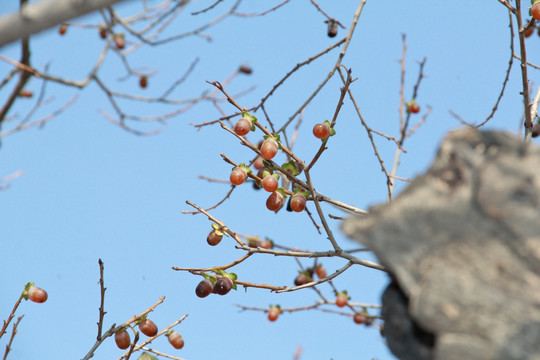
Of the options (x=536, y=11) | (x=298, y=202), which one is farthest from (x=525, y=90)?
(x=298, y=202)

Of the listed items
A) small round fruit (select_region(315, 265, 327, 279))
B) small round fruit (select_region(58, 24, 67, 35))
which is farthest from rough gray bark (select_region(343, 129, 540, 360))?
small round fruit (select_region(58, 24, 67, 35))

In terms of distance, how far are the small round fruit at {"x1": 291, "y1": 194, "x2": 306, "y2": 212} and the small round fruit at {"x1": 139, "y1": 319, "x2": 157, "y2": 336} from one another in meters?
0.71

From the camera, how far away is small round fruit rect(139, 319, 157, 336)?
6.98 ft

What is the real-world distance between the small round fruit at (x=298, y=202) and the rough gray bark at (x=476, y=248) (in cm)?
107

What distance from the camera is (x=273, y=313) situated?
11.0 feet

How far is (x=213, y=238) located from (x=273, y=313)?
→ 1.41 m

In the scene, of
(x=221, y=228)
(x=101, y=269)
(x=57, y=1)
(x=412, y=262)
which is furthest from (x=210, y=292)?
(x=57, y=1)

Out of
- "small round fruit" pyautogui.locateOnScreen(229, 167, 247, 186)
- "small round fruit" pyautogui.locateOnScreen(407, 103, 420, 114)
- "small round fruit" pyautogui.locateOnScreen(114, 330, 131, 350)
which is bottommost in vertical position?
"small round fruit" pyautogui.locateOnScreen(114, 330, 131, 350)

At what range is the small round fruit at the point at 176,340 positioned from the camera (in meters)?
2.40

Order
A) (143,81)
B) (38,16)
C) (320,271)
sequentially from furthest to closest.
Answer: (143,81) < (320,271) < (38,16)

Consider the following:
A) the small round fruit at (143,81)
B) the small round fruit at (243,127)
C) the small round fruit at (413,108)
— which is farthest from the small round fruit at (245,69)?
the small round fruit at (243,127)

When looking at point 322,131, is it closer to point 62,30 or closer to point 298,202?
point 298,202

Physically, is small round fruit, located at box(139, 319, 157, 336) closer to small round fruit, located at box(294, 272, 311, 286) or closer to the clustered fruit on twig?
the clustered fruit on twig

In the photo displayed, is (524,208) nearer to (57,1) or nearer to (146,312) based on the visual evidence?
(57,1)
